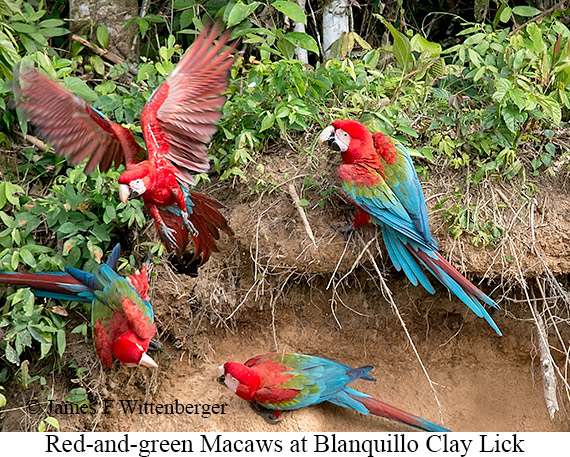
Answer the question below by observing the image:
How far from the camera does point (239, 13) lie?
146 inches

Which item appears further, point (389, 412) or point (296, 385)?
point (389, 412)

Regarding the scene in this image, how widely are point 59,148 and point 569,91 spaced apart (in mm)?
2418

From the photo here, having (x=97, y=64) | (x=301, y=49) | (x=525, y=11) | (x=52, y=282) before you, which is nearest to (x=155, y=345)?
(x=52, y=282)

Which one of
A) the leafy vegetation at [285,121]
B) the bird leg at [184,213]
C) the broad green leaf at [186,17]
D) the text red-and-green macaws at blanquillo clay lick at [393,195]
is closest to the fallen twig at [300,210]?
the leafy vegetation at [285,121]

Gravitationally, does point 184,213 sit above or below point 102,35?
below

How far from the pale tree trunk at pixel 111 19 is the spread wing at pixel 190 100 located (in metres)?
1.46

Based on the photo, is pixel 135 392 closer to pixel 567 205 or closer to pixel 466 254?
pixel 466 254

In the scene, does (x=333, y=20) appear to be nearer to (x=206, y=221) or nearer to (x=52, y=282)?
(x=206, y=221)

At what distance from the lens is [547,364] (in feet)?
10.9

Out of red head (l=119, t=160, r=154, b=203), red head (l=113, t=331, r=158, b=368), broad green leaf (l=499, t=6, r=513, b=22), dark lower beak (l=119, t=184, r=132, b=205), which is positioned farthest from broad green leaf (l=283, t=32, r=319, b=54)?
red head (l=113, t=331, r=158, b=368)

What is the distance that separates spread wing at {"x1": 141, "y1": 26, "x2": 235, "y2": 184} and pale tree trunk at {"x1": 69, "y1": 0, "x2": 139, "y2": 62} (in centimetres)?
146

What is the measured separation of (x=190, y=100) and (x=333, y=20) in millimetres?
1603

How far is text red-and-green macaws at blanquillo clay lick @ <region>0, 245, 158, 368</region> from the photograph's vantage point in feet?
10.5
